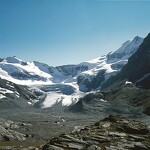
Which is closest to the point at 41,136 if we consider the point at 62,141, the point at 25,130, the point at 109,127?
the point at 25,130

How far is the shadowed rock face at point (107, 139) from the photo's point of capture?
5725 centimetres

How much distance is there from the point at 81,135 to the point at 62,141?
6086 mm

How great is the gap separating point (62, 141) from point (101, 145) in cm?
635

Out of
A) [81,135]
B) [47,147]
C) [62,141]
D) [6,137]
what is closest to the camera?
[47,147]

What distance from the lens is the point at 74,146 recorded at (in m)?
57.1

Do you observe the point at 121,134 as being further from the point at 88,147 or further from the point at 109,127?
the point at 88,147

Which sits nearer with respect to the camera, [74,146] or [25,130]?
[74,146]

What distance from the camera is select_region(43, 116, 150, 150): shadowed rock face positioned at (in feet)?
188

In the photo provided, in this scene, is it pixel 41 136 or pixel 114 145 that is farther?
pixel 41 136

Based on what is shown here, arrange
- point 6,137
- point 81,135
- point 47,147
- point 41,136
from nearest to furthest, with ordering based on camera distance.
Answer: point 47,147, point 81,135, point 6,137, point 41,136

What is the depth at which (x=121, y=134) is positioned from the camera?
220ft

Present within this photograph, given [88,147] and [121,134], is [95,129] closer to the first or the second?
[121,134]

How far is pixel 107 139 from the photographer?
205 ft

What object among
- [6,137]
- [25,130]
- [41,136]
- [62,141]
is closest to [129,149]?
[62,141]
